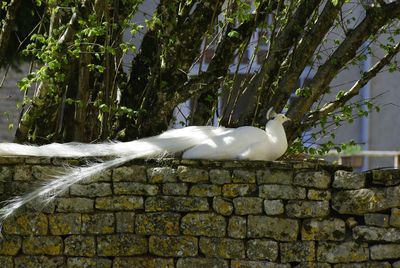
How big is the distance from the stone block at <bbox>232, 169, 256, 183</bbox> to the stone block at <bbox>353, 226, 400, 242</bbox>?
2.74ft

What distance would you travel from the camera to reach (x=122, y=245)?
6086 mm

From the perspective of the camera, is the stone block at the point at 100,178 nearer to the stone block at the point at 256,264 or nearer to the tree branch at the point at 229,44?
the stone block at the point at 256,264

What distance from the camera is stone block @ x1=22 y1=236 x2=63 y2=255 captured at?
6.13 m

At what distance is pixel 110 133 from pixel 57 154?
111 cm

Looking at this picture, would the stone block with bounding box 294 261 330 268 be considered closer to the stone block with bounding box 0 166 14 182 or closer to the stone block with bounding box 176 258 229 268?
the stone block with bounding box 176 258 229 268

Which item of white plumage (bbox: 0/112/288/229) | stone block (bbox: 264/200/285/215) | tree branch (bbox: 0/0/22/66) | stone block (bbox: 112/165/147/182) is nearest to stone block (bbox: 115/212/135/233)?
stone block (bbox: 112/165/147/182)

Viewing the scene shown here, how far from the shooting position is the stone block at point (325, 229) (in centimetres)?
593

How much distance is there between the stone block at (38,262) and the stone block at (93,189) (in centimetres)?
51

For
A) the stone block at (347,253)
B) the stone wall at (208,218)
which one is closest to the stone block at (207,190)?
the stone wall at (208,218)

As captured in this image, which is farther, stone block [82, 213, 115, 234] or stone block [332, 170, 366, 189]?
Result: stone block [82, 213, 115, 234]

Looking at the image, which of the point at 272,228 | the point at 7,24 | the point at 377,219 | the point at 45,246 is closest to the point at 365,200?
the point at 377,219

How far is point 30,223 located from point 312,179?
2.10m

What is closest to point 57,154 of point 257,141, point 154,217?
point 154,217

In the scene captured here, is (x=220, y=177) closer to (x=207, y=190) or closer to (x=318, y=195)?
(x=207, y=190)
